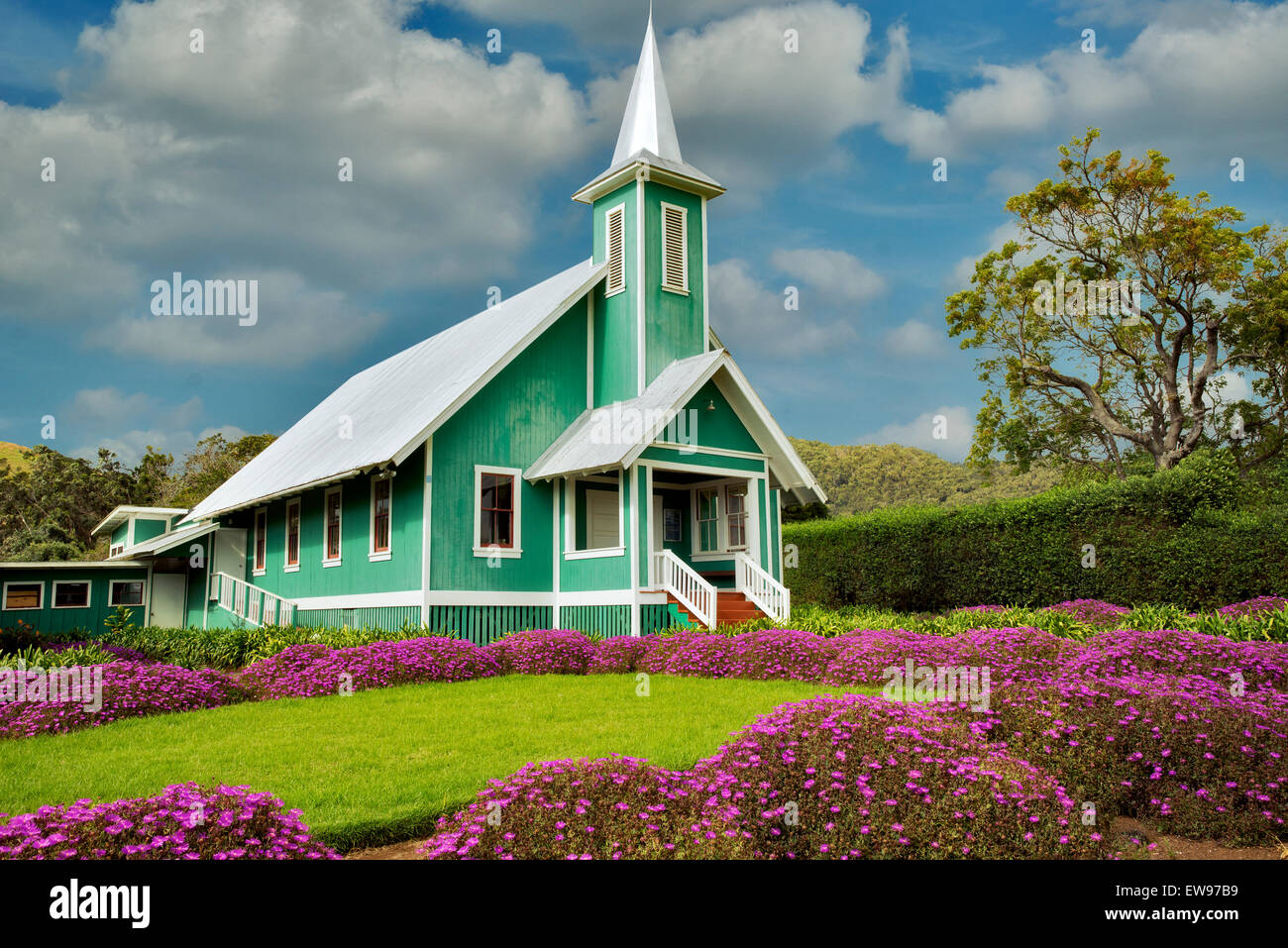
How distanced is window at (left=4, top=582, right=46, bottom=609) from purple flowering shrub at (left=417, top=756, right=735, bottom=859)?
28.3 m

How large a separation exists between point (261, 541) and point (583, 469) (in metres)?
13.2

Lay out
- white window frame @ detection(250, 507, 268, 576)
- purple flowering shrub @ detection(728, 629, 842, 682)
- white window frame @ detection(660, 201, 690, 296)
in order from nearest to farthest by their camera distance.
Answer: purple flowering shrub @ detection(728, 629, 842, 682) → white window frame @ detection(660, 201, 690, 296) → white window frame @ detection(250, 507, 268, 576)

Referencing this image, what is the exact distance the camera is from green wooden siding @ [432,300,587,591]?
18328mm

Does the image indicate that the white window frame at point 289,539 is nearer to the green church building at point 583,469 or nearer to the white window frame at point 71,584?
the green church building at point 583,469

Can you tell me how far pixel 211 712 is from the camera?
1141 centimetres

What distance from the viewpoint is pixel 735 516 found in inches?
Answer: 842

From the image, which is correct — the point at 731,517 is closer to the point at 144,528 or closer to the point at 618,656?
the point at 618,656

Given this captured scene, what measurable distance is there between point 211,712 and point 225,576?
1521 cm

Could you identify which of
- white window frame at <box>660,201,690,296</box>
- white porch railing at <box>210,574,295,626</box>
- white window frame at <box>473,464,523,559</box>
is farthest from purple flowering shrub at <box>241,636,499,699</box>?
white window frame at <box>660,201,690,296</box>

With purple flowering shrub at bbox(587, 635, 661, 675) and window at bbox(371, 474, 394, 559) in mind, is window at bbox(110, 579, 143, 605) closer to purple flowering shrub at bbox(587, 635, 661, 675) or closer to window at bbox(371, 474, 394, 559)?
window at bbox(371, 474, 394, 559)

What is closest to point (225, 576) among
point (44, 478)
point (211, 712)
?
point (211, 712)

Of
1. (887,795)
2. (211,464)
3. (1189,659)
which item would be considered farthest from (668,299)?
(211,464)
